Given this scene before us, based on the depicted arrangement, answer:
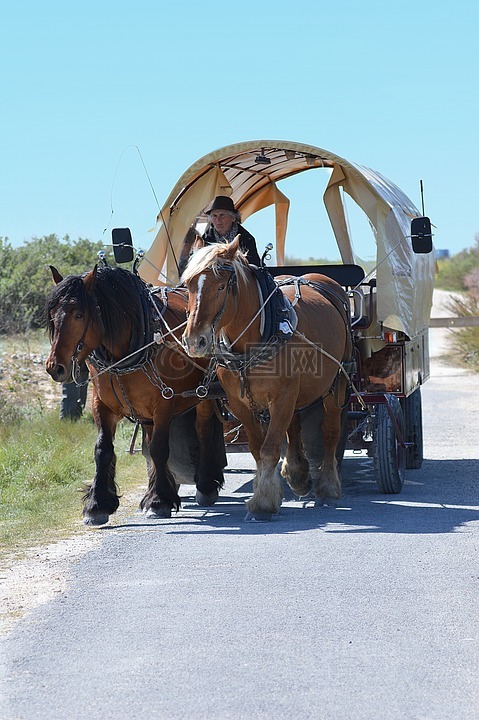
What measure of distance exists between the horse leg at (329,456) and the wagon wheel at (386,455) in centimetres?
36

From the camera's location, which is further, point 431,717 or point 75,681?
point 75,681

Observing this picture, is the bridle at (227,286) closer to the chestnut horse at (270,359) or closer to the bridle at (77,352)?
the chestnut horse at (270,359)

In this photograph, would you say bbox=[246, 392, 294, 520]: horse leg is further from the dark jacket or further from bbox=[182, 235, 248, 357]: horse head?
the dark jacket

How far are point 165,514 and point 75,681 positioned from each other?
13.3 ft

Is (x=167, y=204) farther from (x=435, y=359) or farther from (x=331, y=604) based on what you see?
(x=435, y=359)

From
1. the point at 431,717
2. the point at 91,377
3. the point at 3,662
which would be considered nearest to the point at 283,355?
the point at 91,377

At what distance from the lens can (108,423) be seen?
27.9ft

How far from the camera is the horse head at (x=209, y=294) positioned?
7.38m

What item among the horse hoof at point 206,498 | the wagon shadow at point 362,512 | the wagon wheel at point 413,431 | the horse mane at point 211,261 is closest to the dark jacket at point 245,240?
the horse mane at point 211,261

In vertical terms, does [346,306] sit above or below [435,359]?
above

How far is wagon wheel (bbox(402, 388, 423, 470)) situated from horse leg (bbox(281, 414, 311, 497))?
7.60 ft

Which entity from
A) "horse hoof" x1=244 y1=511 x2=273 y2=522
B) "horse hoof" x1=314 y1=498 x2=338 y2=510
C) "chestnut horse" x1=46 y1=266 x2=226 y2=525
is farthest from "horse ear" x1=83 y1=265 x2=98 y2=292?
"horse hoof" x1=314 y1=498 x2=338 y2=510

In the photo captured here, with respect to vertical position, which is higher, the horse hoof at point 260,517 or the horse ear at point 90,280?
the horse ear at point 90,280

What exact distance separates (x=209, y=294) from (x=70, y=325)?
108 cm
